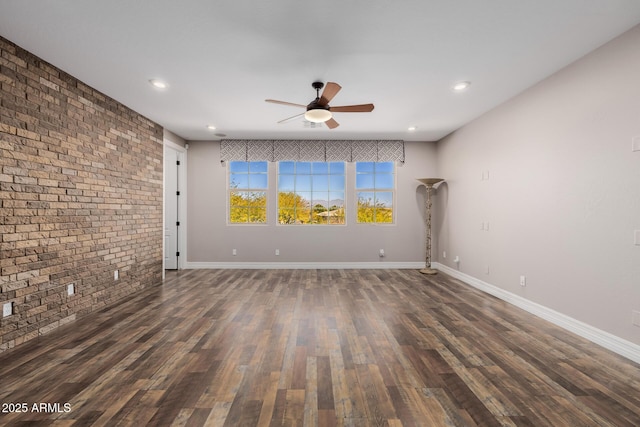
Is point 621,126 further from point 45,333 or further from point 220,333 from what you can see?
point 45,333

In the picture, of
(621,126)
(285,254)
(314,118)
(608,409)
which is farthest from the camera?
(285,254)

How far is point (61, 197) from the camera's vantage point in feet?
9.99

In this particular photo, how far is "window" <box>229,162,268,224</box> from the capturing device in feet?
20.3

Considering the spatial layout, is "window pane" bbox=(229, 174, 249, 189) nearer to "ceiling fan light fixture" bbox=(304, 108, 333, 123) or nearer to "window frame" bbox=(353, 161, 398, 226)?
"window frame" bbox=(353, 161, 398, 226)

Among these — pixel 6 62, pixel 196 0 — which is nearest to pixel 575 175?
pixel 196 0

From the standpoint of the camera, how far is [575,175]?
291 cm

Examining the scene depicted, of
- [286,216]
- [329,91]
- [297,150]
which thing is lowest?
[286,216]

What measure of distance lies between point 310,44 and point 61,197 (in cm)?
302

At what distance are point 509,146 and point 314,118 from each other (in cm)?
270

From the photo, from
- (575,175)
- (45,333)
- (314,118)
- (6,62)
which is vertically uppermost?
(6,62)

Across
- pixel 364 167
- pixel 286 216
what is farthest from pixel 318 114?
pixel 286 216

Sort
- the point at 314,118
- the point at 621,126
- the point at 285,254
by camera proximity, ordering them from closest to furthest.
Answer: the point at 621,126 → the point at 314,118 → the point at 285,254

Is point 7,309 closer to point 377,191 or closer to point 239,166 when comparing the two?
point 239,166

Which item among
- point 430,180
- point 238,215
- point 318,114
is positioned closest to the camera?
point 318,114
